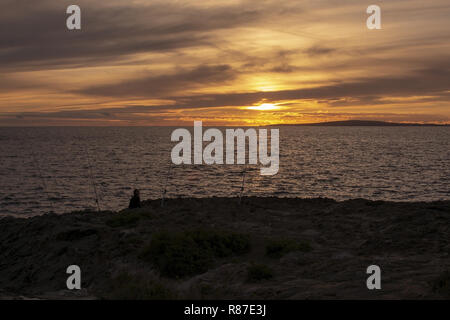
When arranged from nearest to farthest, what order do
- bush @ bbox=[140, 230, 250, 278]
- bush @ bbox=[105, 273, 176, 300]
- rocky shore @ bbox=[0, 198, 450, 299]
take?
bush @ bbox=[105, 273, 176, 300] < rocky shore @ bbox=[0, 198, 450, 299] < bush @ bbox=[140, 230, 250, 278]

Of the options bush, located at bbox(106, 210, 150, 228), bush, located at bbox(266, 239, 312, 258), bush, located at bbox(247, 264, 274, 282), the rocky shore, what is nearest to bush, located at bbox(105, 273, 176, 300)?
the rocky shore

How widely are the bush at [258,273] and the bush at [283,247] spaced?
6.71 ft

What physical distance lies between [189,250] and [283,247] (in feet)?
10.3

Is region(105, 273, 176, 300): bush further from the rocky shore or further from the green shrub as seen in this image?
the green shrub

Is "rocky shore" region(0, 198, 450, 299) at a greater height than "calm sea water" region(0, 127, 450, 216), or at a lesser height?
greater

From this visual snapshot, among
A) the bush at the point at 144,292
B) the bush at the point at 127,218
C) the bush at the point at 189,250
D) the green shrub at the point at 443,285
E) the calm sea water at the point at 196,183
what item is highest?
the green shrub at the point at 443,285

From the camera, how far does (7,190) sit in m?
39.8

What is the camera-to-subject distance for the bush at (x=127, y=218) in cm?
1783

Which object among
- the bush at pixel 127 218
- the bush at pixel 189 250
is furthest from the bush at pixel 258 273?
the bush at pixel 127 218

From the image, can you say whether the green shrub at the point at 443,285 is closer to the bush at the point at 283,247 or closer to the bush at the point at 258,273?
the bush at the point at 258,273

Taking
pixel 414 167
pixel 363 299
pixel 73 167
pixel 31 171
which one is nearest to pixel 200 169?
pixel 73 167

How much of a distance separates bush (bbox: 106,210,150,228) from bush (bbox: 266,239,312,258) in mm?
6645

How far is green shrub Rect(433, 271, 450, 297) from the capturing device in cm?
854
